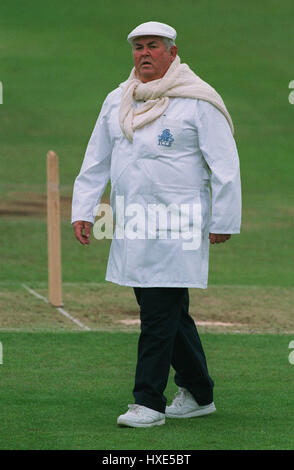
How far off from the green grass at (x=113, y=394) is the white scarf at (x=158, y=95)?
5.46 ft

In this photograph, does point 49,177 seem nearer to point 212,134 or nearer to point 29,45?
point 212,134

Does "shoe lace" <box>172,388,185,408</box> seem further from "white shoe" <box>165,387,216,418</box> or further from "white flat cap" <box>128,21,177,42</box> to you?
"white flat cap" <box>128,21,177,42</box>

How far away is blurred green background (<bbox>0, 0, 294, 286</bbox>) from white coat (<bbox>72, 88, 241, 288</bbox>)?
7.14 meters

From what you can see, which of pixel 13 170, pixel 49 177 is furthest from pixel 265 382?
pixel 13 170

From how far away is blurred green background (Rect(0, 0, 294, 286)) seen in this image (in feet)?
55.5

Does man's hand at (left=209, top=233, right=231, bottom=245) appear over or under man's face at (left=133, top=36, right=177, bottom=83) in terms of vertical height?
under

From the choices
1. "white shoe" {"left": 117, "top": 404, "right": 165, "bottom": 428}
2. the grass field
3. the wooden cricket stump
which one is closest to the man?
"white shoe" {"left": 117, "top": 404, "right": 165, "bottom": 428}

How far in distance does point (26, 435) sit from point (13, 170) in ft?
63.5

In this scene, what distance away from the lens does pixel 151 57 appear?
23.3 feet

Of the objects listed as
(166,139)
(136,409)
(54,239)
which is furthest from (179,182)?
(54,239)

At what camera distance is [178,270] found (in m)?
6.98

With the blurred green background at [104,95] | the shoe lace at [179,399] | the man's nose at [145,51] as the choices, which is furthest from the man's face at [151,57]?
the blurred green background at [104,95]

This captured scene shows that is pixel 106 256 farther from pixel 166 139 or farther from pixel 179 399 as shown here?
pixel 166 139

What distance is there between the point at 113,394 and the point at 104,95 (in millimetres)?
26470
